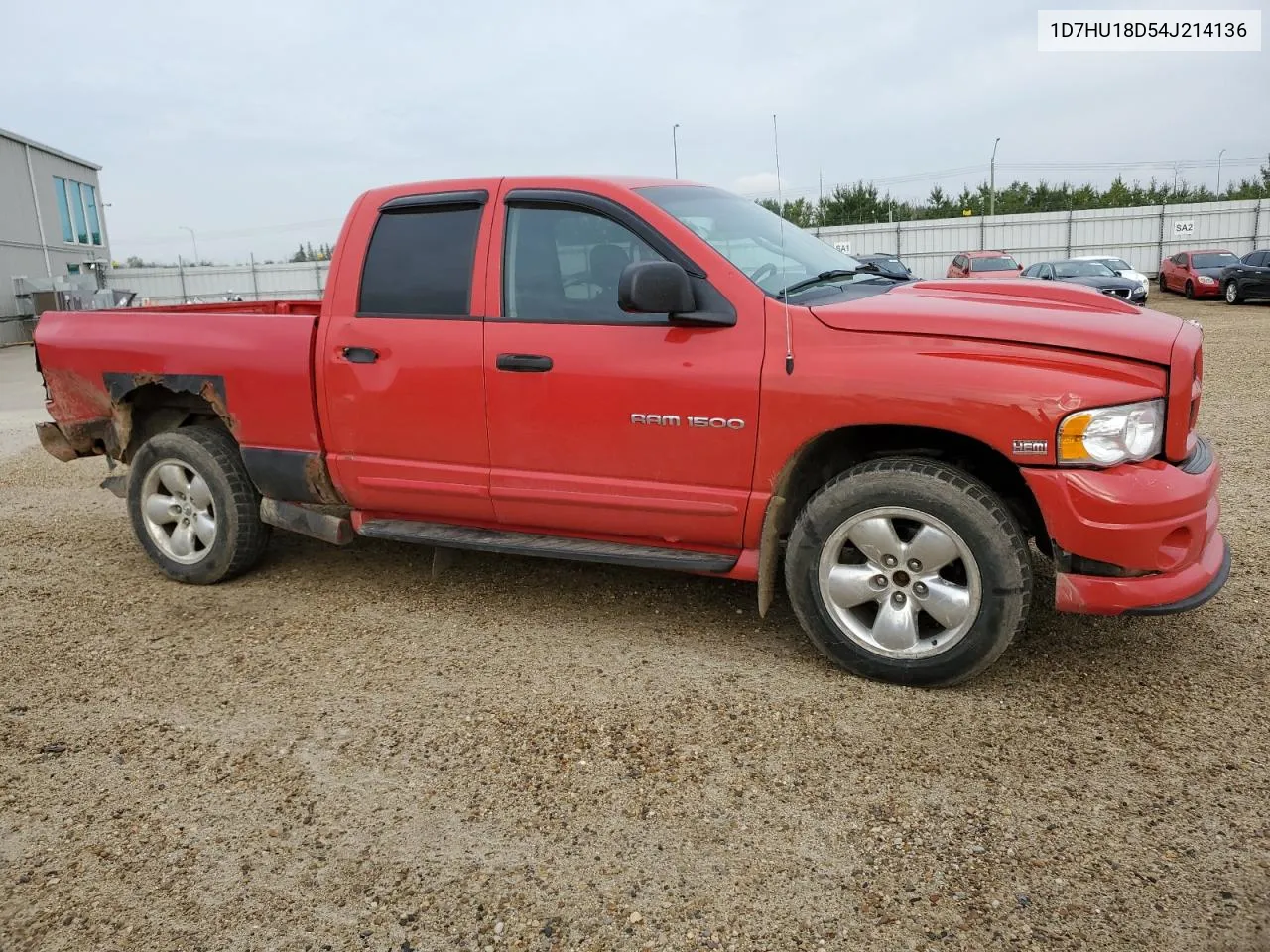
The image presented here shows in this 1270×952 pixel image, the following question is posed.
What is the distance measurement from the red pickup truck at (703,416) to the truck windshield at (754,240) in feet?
0.07

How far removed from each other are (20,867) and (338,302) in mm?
2510

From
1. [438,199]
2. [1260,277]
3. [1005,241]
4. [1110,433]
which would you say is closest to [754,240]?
[438,199]

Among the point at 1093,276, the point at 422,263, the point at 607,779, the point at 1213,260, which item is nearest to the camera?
the point at 607,779

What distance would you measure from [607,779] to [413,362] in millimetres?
1988

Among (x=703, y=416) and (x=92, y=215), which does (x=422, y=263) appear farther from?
(x=92, y=215)

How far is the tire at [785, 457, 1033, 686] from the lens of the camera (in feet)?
10.9

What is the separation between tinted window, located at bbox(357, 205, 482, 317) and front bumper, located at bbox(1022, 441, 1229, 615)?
2387 mm

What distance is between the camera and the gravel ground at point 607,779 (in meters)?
2.44

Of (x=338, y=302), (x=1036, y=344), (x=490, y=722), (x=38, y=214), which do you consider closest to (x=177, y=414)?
(x=338, y=302)

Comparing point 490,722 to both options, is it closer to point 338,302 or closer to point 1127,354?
point 338,302

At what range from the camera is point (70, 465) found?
27.2 ft

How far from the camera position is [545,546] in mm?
4117

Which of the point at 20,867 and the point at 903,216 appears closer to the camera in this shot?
the point at 20,867

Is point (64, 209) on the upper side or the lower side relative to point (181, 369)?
upper
